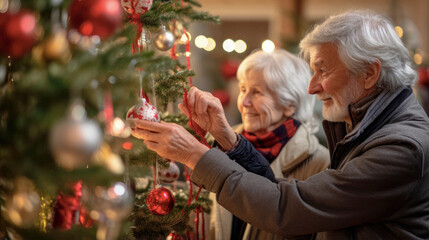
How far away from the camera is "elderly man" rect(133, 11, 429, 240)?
1.25m

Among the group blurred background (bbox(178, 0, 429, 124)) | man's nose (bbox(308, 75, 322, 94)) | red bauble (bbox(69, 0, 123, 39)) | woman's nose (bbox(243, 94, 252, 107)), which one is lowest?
blurred background (bbox(178, 0, 429, 124))

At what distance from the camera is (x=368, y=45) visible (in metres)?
1.46

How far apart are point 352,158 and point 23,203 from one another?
0.97m

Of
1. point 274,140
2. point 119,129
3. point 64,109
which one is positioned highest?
point 64,109

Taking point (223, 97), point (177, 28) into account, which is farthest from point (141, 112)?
point (223, 97)

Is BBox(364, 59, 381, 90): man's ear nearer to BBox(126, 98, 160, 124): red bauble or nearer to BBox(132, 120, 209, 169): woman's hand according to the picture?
BBox(132, 120, 209, 169): woman's hand

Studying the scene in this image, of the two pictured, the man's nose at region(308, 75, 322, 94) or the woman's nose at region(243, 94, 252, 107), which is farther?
the woman's nose at region(243, 94, 252, 107)

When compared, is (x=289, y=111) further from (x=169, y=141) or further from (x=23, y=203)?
(x=23, y=203)

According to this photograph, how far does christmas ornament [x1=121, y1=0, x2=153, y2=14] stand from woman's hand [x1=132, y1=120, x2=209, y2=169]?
29 centimetres

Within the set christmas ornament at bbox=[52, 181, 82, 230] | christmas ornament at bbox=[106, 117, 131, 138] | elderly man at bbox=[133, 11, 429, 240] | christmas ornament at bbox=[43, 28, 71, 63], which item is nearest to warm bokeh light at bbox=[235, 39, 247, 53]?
elderly man at bbox=[133, 11, 429, 240]

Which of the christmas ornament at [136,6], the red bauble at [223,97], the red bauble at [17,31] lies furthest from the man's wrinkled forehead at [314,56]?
the red bauble at [223,97]

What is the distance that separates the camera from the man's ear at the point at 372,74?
146 cm

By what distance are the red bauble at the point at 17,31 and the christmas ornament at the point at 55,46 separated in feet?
0.08

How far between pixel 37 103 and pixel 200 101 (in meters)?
0.74
